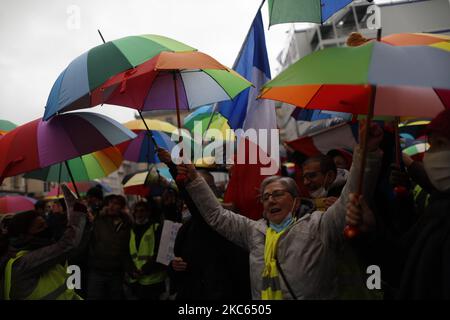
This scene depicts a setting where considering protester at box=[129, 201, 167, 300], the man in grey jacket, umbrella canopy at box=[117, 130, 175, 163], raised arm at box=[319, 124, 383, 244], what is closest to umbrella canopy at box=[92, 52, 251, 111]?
the man in grey jacket

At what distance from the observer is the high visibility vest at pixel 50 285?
2.98 m

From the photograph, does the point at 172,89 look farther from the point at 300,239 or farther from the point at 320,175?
the point at 300,239

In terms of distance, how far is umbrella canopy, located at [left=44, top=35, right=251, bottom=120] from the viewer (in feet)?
9.11

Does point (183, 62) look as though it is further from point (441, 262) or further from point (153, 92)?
point (441, 262)

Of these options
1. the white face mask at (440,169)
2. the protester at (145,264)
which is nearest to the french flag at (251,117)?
the white face mask at (440,169)

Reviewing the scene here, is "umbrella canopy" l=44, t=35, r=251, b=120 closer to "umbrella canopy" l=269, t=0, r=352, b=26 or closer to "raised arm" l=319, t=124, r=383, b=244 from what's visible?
"umbrella canopy" l=269, t=0, r=352, b=26

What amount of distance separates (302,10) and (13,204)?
4217mm

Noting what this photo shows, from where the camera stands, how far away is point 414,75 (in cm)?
168

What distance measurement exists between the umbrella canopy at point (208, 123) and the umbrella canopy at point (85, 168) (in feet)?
4.40

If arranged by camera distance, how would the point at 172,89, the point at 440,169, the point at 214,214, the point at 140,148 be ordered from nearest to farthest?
the point at 440,169, the point at 214,214, the point at 172,89, the point at 140,148

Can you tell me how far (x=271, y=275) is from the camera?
2348mm

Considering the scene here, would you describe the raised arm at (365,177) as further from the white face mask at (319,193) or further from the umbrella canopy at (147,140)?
the umbrella canopy at (147,140)

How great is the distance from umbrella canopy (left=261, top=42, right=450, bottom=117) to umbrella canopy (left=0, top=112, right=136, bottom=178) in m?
1.72

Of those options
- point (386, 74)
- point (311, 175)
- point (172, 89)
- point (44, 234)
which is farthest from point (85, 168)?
point (386, 74)
